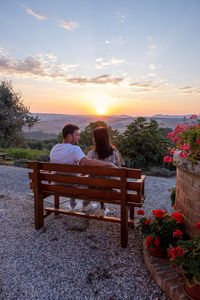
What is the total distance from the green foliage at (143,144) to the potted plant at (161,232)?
5.75 meters

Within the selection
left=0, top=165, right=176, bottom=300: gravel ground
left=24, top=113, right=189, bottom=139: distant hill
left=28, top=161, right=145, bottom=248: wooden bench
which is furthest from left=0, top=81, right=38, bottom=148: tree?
left=28, top=161, right=145, bottom=248: wooden bench

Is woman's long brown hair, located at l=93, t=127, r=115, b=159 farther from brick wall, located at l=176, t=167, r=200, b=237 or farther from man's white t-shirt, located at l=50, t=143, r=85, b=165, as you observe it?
brick wall, located at l=176, t=167, r=200, b=237

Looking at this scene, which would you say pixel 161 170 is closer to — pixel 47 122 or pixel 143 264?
pixel 143 264

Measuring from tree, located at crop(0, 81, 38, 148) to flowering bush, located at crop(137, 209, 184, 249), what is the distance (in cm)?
1404

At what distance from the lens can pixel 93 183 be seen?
3.01 m

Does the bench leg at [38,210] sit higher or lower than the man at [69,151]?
lower

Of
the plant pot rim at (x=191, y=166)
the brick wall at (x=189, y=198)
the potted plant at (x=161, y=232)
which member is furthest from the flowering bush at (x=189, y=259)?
the plant pot rim at (x=191, y=166)

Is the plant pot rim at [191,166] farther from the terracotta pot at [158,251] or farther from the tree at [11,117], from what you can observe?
the tree at [11,117]

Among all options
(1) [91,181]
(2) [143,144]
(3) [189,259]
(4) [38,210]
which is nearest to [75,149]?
(1) [91,181]

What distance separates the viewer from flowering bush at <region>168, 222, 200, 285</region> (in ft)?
6.09

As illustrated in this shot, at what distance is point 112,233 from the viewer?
337cm

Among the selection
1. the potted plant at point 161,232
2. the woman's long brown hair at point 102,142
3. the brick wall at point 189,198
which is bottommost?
the potted plant at point 161,232

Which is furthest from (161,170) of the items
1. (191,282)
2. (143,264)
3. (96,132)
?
(191,282)

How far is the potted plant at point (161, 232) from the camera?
2500 millimetres
